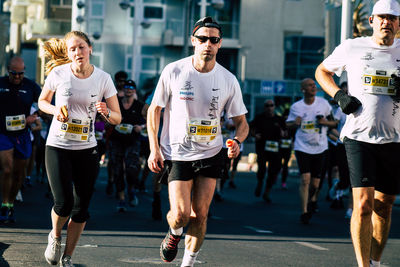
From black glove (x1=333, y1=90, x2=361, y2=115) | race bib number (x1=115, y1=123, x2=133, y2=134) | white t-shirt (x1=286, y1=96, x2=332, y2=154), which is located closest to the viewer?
black glove (x1=333, y1=90, x2=361, y2=115)

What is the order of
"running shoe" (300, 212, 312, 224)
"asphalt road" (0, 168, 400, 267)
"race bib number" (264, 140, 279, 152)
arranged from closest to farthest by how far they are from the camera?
"asphalt road" (0, 168, 400, 267), "running shoe" (300, 212, 312, 224), "race bib number" (264, 140, 279, 152)

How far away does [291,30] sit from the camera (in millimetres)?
52625

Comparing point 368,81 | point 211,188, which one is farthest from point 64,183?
point 368,81

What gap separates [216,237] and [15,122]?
288cm

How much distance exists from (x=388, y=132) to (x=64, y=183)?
8.59ft

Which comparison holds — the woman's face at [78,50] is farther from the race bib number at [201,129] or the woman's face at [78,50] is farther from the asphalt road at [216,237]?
the asphalt road at [216,237]

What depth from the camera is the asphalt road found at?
8.38 m

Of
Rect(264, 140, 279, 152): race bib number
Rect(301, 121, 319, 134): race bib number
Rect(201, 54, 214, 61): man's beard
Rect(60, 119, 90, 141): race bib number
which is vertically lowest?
Rect(264, 140, 279, 152): race bib number

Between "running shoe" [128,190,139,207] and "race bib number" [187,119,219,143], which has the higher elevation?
"race bib number" [187,119,219,143]

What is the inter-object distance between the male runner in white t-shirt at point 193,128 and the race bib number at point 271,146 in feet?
33.5

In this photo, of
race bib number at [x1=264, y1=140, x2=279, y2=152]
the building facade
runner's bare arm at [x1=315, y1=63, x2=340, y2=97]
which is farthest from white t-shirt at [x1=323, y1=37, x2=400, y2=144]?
the building facade

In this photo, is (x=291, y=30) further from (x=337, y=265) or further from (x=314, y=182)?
(x=337, y=265)

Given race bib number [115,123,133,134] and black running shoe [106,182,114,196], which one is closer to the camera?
race bib number [115,123,133,134]

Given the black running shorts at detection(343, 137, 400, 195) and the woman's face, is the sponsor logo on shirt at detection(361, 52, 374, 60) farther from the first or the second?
the woman's face
